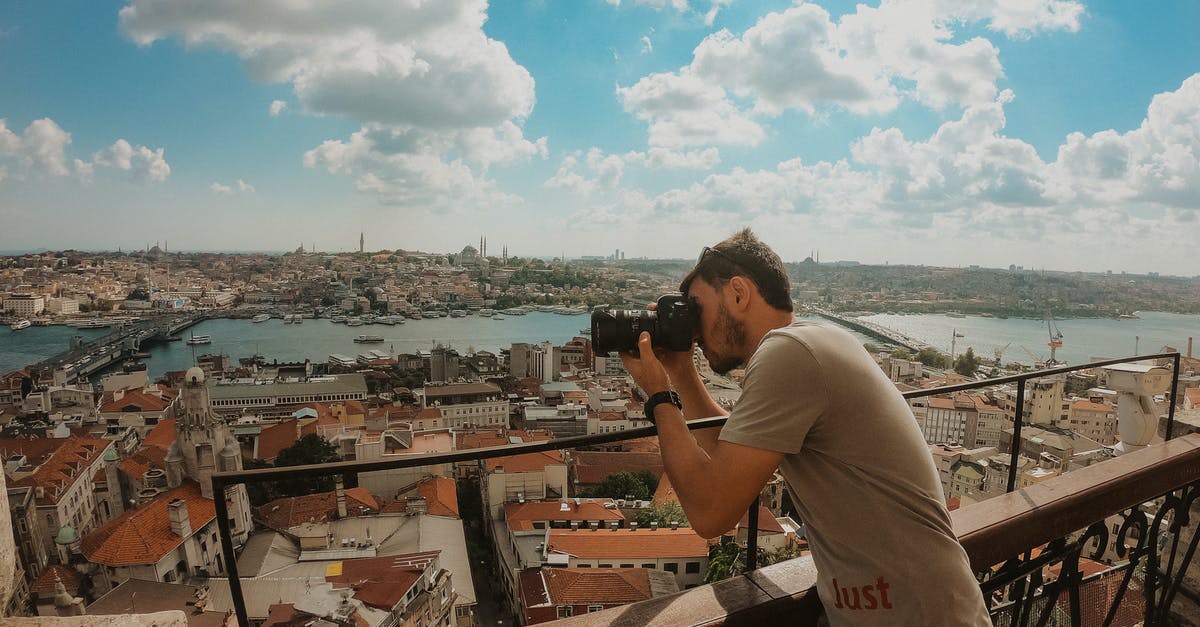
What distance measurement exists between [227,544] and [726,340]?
0.68m

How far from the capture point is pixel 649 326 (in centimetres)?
93

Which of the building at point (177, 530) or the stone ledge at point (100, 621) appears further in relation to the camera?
the building at point (177, 530)

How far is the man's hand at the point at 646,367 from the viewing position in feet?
2.79

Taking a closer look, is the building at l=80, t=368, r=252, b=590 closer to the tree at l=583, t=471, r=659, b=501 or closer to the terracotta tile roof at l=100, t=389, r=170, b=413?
the tree at l=583, t=471, r=659, b=501

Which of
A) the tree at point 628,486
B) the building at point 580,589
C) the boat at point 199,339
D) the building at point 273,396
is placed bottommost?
the building at point 273,396

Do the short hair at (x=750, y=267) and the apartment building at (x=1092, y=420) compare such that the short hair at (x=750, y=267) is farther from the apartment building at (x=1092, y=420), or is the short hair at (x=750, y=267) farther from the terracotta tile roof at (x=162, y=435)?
the apartment building at (x=1092, y=420)

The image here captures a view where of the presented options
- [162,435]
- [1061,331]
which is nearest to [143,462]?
[162,435]

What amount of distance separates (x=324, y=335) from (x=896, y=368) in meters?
44.4

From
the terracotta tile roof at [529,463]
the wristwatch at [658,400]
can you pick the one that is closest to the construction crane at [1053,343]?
the terracotta tile roof at [529,463]

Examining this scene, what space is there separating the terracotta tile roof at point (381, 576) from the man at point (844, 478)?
28.0 ft

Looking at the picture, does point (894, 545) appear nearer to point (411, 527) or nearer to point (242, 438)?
point (411, 527)

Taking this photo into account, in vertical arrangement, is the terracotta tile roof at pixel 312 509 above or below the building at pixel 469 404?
above

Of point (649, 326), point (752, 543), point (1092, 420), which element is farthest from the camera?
point (1092, 420)

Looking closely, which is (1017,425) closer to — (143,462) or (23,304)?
(143,462)
